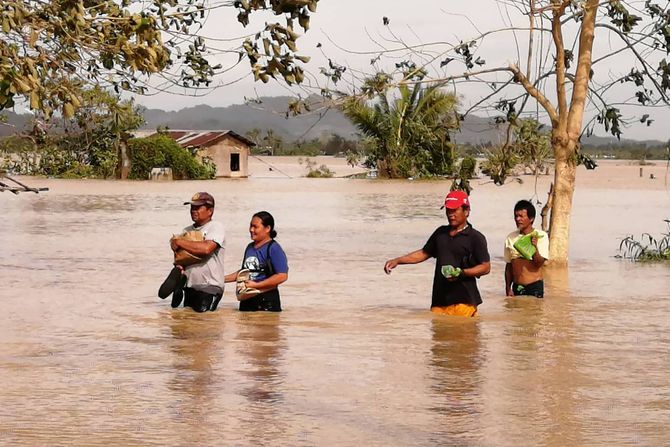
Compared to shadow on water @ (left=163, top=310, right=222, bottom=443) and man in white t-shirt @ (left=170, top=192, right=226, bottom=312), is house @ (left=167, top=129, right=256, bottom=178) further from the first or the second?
man in white t-shirt @ (left=170, top=192, right=226, bottom=312)

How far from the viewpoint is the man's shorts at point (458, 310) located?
38.0ft

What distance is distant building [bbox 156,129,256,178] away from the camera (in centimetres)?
6156

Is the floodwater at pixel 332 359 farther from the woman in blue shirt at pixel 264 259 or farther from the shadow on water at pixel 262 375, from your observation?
the woman in blue shirt at pixel 264 259

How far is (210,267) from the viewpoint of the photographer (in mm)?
12023

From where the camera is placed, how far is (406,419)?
27.5ft

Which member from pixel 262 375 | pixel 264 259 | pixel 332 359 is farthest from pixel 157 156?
pixel 262 375

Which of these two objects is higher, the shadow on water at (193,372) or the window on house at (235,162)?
the window on house at (235,162)

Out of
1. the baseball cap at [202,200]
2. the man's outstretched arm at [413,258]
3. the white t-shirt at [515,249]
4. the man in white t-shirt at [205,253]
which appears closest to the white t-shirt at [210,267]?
the man in white t-shirt at [205,253]

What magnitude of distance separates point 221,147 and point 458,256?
52.6m

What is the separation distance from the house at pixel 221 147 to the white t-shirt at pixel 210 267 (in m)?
48.8

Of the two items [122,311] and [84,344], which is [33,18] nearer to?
[84,344]

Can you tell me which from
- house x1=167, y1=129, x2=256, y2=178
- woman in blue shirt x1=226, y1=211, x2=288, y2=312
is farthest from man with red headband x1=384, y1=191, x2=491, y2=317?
house x1=167, y1=129, x2=256, y2=178

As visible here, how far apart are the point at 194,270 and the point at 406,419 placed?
13.7 feet

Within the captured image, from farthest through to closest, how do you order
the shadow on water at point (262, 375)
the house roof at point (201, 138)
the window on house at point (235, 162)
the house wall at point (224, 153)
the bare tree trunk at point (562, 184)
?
1. the window on house at point (235, 162)
2. the house wall at point (224, 153)
3. the house roof at point (201, 138)
4. the bare tree trunk at point (562, 184)
5. the shadow on water at point (262, 375)
